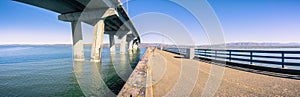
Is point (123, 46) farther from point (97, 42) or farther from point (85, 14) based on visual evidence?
point (85, 14)

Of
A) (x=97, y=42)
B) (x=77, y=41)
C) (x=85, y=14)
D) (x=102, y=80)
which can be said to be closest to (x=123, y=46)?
(x=77, y=41)

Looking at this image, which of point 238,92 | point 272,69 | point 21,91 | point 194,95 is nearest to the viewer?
point 194,95

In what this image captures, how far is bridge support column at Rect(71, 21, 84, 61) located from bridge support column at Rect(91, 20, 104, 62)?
7.71 feet

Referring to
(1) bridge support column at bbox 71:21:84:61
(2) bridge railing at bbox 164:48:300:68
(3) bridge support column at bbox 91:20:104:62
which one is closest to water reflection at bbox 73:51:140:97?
(3) bridge support column at bbox 91:20:104:62

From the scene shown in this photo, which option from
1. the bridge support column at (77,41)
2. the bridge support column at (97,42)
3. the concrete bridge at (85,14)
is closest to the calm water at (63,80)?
the bridge support column at (97,42)

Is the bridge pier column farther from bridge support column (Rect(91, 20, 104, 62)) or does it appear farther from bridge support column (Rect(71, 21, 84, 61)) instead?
bridge support column (Rect(91, 20, 104, 62))

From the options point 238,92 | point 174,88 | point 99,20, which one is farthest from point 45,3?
point 238,92

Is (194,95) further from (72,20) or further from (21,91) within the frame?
(72,20)

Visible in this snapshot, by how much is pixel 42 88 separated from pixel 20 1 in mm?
12355

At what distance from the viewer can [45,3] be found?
642 inches

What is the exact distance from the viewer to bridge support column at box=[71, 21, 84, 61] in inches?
846

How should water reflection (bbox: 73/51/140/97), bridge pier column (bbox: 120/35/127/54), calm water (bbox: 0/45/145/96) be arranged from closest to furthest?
water reflection (bbox: 73/51/140/97) → calm water (bbox: 0/45/145/96) → bridge pier column (bbox: 120/35/127/54)

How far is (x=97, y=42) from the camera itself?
67.2 feet

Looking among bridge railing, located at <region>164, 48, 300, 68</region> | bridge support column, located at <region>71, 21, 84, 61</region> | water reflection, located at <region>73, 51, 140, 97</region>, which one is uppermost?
bridge support column, located at <region>71, 21, 84, 61</region>
